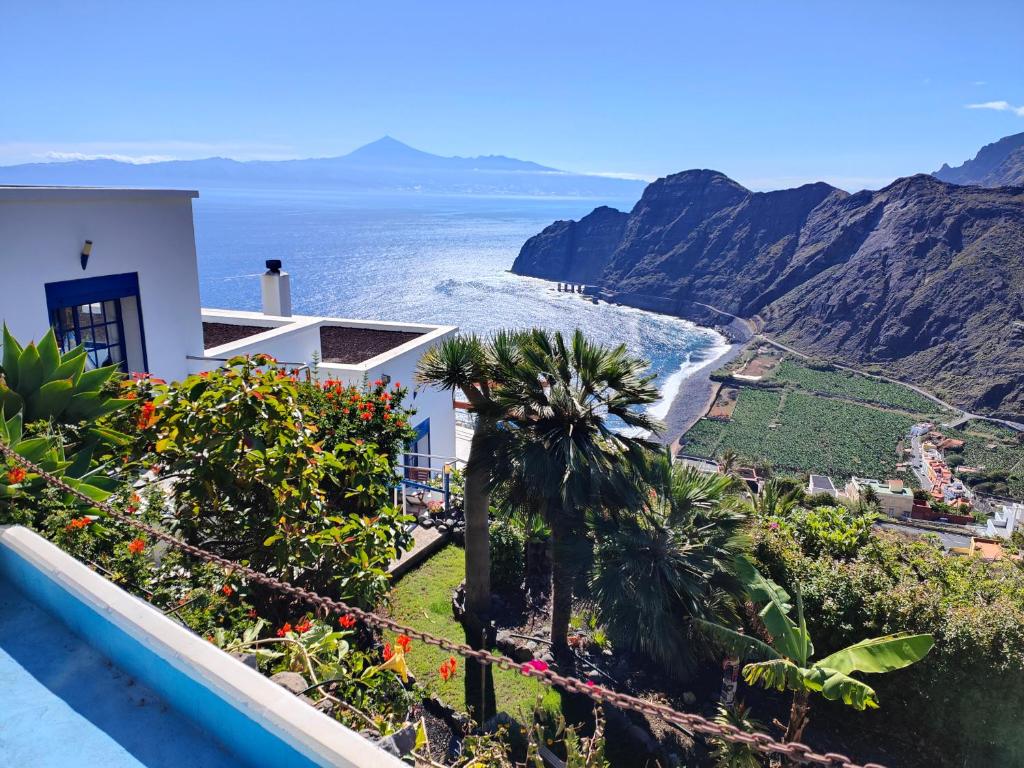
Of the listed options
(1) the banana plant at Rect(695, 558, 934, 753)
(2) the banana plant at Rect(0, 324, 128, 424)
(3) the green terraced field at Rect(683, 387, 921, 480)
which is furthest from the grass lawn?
(3) the green terraced field at Rect(683, 387, 921, 480)

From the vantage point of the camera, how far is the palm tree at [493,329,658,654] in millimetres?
8750

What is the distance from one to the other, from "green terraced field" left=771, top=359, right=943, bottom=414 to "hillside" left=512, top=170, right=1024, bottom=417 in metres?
6.73

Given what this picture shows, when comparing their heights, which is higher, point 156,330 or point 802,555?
point 156,330

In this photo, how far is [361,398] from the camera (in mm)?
7379

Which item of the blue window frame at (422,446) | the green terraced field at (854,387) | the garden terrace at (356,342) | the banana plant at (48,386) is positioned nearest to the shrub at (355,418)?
the banana plant at (48,386)

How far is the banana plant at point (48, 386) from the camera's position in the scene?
5324 millimetres

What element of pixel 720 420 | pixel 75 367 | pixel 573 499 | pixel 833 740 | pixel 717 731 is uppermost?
pixel 75 367

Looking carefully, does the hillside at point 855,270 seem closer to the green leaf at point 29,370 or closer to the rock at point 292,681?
the rock at point 292,681

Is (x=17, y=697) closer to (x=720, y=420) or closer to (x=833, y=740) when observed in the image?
(x=833, y=740)

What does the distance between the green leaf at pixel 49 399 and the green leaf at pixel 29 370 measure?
0.10m

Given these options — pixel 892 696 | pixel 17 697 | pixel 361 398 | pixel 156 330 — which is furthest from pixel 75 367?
pixel 892 696

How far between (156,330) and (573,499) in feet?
22.5

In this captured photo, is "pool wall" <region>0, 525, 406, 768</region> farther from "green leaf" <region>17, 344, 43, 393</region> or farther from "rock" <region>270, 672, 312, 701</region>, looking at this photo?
"green leaf" <region>17, 344, 43, 393</region>

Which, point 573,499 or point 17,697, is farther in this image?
point 573,499
